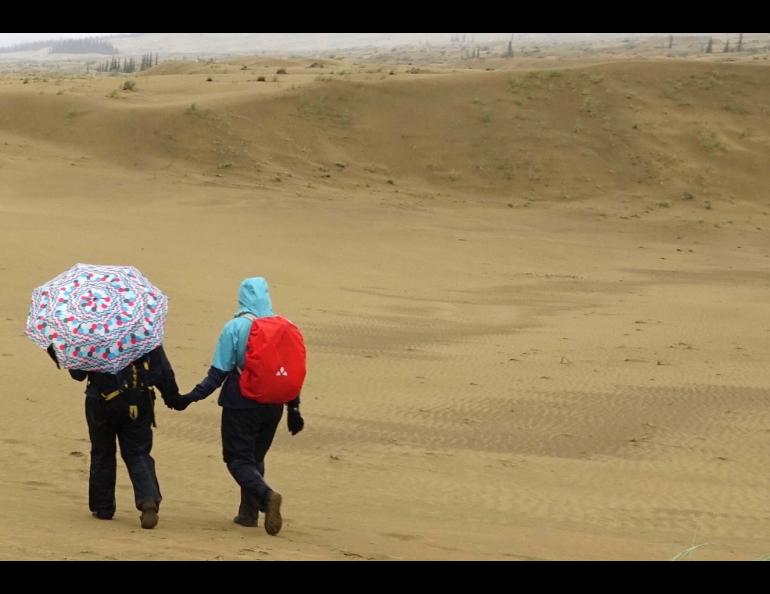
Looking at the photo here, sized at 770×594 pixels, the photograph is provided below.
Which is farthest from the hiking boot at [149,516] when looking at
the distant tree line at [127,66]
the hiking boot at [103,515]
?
the distant tree line at [127,66]

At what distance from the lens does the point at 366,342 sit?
1440 cm

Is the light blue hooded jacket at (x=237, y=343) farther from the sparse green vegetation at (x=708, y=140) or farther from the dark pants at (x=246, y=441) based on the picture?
the sparse green vegetation at (x=708, y=140)

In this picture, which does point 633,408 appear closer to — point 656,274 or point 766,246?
point 656,274

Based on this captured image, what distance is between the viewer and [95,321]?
6.32 m

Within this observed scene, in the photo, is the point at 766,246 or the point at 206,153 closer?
the point at 766,246

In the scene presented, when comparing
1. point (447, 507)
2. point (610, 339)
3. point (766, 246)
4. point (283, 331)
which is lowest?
point (766, 246)

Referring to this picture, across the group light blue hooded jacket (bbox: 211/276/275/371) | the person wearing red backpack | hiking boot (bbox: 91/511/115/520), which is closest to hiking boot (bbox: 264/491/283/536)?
the person wearing red backpack

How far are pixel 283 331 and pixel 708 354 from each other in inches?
370

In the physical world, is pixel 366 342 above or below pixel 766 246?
above

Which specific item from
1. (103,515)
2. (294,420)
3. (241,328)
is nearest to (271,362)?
(241,328)

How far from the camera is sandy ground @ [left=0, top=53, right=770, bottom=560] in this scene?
784 cm

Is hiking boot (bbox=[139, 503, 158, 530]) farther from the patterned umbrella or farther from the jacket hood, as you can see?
the jacket hood

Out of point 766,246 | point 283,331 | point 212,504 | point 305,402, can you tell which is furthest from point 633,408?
point 766,246

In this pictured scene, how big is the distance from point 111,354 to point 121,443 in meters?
0.65
